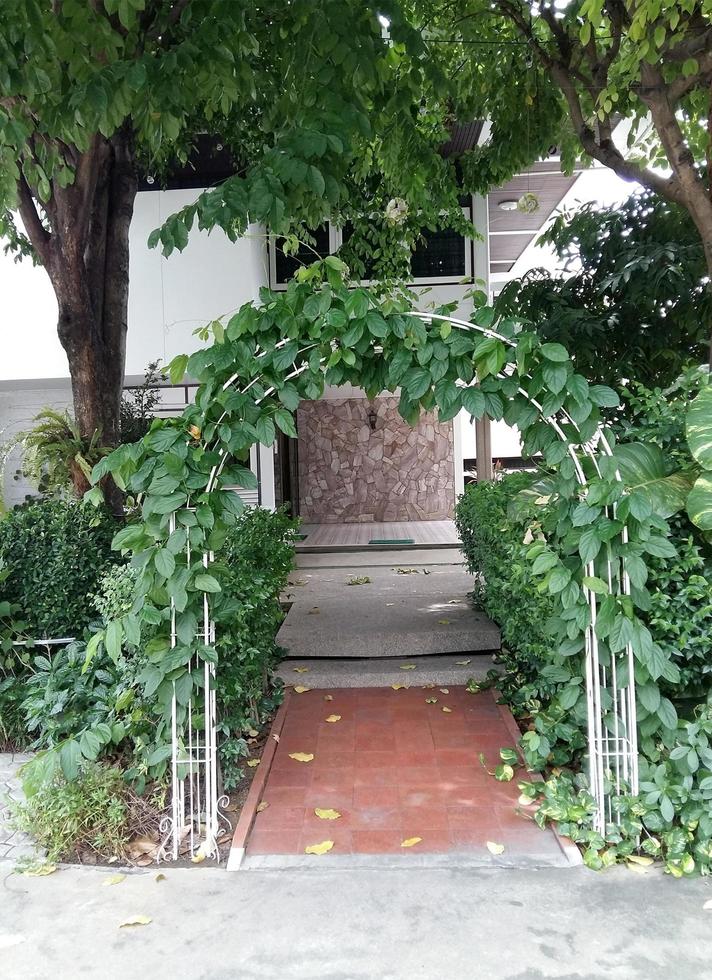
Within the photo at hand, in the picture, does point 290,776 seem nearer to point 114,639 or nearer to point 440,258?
point 114,639

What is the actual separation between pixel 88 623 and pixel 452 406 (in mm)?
3298

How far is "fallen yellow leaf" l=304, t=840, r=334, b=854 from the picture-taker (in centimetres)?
344

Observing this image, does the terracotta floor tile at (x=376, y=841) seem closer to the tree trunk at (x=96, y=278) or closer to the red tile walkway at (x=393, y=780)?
the red tile walkway at (x=393, y=780)

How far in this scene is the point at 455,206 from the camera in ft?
26.6

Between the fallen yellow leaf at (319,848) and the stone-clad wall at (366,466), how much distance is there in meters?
11.6

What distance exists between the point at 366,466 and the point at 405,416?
11710 mm

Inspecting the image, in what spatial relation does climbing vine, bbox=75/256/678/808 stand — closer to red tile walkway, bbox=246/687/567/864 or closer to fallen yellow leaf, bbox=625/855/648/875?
fallen yellow leaf, bbox=625/855/648/875

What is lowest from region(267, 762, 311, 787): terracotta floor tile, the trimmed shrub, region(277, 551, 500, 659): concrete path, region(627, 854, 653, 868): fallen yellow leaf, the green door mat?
region(267, 762, 311, 787): terracotta floor tile

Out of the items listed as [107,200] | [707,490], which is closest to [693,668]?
[707,490]

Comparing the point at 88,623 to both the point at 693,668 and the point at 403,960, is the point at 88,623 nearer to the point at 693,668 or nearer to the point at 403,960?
the point at 403,960

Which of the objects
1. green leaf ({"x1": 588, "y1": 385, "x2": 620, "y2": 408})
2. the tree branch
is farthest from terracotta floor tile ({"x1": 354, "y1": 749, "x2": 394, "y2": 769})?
the tree branch

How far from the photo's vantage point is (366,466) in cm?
1518

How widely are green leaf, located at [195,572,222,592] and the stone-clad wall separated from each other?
11707mm

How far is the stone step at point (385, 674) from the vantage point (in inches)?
214
